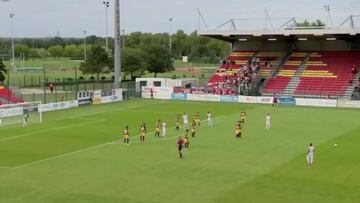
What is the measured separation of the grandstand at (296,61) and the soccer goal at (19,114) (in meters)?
27.7

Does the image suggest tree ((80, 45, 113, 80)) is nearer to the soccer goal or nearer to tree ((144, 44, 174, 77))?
tree ((144, 44, 174, 77))

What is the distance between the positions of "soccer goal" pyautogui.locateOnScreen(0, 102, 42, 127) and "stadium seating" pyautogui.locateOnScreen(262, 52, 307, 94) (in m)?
31.0

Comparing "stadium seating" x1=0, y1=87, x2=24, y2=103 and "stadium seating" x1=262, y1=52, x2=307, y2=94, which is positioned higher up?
"stadium seating" x1=262, y1=52, x2=307, y2=94

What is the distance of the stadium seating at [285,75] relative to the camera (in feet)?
230

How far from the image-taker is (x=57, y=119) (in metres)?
49.9

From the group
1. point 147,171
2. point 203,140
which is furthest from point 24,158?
point 203,140

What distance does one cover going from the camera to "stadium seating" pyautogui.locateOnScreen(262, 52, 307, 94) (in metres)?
70.1

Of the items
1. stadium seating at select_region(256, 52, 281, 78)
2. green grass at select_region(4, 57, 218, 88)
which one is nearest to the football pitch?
stadium seating at select_region(256, 52, 281, 78)

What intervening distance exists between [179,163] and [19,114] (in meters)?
24.3

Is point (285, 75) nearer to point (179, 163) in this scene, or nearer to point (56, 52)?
point (179, 163)

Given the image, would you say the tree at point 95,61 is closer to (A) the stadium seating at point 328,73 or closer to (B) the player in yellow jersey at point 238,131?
(A) the stadium seating at point 328,73

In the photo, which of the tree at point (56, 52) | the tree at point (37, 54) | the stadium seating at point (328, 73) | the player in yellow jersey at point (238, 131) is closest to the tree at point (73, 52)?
the tree at point (56, 52)

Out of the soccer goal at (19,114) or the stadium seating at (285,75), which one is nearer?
the soccer goal at (19,114)

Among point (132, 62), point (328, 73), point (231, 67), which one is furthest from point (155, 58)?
point (328, 73)
